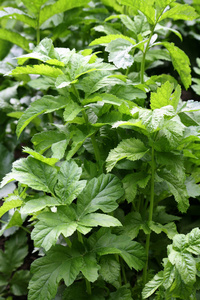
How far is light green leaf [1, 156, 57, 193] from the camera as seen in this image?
0.92 m

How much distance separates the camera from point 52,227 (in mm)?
855

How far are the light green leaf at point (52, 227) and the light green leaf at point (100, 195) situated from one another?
5cm

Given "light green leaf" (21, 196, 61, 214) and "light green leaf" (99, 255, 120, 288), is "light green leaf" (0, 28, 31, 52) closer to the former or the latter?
"light green leaf" (21, 196, 61, 214)

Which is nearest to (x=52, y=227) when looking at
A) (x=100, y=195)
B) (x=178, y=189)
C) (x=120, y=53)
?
(x=100, y=195)

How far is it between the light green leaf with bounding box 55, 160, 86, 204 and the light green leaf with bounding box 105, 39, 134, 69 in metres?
0.36

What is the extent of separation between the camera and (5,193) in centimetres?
148

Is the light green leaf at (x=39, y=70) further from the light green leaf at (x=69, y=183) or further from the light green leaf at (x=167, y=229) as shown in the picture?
the light green leaf at (x=167, y=229)

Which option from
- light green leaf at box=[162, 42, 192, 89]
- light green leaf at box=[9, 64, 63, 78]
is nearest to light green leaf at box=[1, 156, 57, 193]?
light green leaf at box=[9, 64, 63, 78]

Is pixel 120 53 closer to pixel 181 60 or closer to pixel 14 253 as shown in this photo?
pixel 181 60

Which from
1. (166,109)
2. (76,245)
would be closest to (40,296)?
(76,245)

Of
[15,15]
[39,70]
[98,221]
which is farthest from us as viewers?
[15,15]

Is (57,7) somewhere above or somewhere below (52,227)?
above

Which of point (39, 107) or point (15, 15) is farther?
point (15, 15)

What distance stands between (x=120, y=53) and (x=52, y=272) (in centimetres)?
70
